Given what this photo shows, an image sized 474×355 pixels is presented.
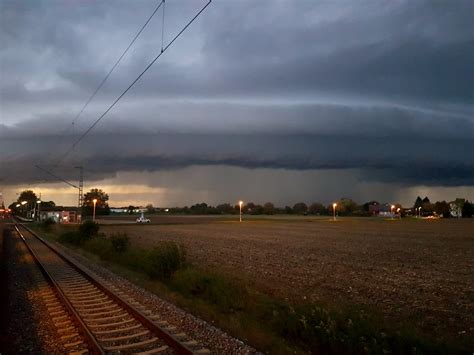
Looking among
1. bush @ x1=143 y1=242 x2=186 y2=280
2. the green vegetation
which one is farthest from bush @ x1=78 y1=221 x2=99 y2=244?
the green vegetation

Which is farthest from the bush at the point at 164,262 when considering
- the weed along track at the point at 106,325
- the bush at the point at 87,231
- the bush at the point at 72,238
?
the bush at the point at 72,238

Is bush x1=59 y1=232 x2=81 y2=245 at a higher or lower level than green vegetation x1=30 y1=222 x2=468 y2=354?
higher

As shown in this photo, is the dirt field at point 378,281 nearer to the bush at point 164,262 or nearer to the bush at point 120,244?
the bush at point 164,262

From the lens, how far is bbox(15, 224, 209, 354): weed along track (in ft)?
34.6

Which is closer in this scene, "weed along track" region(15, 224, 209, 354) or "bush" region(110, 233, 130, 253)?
"weed along track" region(15, 224, 209, 354)

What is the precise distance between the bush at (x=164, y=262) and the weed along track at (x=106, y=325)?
4.20 m

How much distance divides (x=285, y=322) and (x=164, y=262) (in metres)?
11.1

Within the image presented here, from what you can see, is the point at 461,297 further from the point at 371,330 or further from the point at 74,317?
the point at 74,317

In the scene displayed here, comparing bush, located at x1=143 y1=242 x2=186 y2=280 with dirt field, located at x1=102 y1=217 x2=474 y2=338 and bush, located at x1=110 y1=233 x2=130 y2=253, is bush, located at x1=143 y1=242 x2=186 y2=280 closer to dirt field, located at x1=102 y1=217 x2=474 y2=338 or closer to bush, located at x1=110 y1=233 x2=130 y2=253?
dirt field, located at x1=102 y1=217 x2=474 y2=338

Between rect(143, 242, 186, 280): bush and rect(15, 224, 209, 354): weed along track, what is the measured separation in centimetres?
420

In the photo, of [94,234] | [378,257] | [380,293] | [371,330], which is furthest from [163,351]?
[94,234]

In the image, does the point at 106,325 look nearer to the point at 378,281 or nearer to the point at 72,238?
the point at 378,281

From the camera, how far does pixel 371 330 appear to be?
12.2m

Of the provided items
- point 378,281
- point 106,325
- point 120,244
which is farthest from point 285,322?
point 120,244
